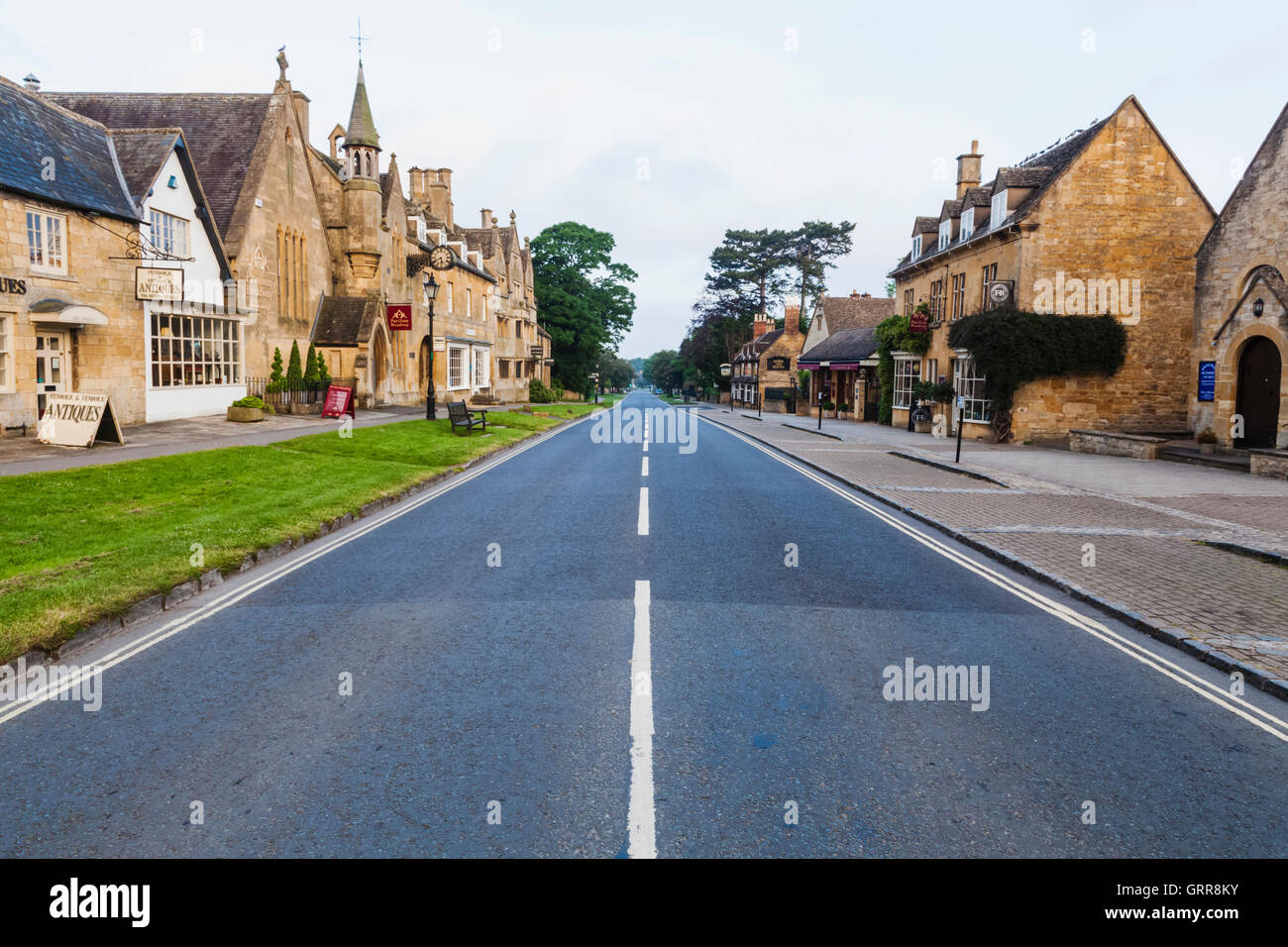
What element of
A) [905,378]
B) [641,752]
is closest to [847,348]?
[905,378]

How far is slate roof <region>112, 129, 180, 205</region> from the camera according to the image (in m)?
22.2

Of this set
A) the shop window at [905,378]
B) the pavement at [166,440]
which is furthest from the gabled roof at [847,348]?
the pavement at [166,440]

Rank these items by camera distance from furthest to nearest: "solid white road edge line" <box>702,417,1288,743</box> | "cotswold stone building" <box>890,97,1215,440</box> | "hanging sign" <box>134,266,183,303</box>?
"cotswold stone building" <box>890,97,1215,440</box> → "hanging sign" <box>134,266,183,303</box> → "solid white road edge line" <box>702,417,1288,743</box>

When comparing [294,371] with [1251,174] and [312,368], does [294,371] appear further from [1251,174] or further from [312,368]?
[1251,174]

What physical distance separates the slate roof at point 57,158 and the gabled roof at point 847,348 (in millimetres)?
33550

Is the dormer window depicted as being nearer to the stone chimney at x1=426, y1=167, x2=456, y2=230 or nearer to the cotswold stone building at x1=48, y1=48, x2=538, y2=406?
the cotswold stone building at x1=48, y1=48, x2=538, y2=406

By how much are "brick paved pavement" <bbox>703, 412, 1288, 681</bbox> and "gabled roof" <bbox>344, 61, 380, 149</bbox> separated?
23.6 metres

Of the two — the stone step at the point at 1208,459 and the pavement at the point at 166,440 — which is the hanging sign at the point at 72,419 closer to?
the pavement at the point at 166,440

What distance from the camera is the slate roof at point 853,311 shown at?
2313 inches

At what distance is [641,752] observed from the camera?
14.1ft

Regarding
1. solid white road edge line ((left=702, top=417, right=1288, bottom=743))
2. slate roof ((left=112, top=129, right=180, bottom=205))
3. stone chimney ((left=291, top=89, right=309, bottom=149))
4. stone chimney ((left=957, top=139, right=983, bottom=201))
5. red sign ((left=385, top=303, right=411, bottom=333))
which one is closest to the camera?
solid white road edge line ((left=702, top=417, right=1288, bottom=743))

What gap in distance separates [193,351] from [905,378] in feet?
99.4

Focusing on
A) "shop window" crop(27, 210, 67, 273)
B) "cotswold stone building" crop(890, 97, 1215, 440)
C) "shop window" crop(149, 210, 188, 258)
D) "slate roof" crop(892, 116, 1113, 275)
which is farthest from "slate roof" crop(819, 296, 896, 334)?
"shop window" crop(27, 210, 67, 273)
